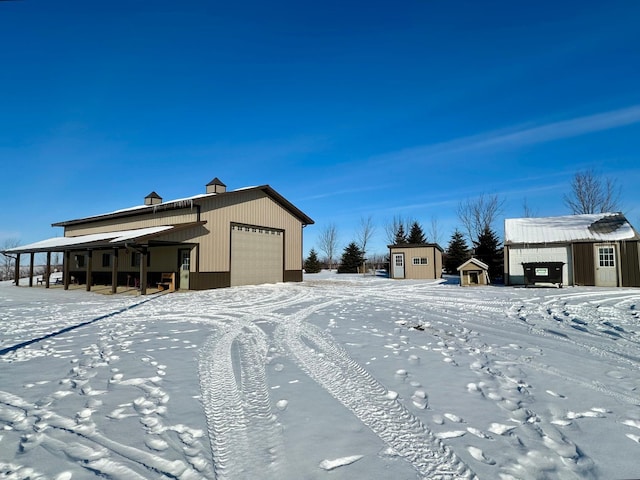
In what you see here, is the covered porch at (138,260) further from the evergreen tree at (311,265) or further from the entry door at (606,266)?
the evergreen tree at (311,265)

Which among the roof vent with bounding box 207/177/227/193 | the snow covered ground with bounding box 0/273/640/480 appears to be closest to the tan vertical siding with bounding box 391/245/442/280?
the roof vent with bounding box 207/177/227/193

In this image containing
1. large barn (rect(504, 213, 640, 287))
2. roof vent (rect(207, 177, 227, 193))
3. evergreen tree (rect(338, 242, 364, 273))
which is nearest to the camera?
large barn (rect(504, 213, 640, 287))

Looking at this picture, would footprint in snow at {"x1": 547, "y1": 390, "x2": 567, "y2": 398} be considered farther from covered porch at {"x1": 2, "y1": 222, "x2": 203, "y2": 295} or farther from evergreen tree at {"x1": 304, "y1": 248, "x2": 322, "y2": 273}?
evergreen tree at {"x1": 304, "y1": 248, "x2": 322, "y2": 273}

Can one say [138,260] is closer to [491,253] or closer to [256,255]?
[256,255]

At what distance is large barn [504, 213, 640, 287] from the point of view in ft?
60.3

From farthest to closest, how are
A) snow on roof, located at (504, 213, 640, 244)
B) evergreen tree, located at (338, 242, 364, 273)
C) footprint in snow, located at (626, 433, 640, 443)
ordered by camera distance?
evergreen tree, located at (338, 242, 364, 273) < snow on roof, located at (504, 213, 640, 244) < footprint in snow, located at (626, 433, 640, 443)

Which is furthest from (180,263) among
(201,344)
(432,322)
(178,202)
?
(432,322)

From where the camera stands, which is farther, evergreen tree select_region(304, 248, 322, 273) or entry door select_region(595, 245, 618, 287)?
evergreen tree select_region(304, 248, 322, 273)

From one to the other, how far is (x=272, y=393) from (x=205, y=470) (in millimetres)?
1504

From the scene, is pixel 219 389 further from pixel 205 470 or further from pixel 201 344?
pixel 201 344

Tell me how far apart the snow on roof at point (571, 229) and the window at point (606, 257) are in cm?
51

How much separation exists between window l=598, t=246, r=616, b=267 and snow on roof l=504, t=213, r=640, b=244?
51cm

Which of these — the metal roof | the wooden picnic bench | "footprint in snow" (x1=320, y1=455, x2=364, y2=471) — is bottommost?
"footprint in snow" (x1=320, y1=455, x2=364, y2=471)

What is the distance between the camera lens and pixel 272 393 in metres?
4.02
